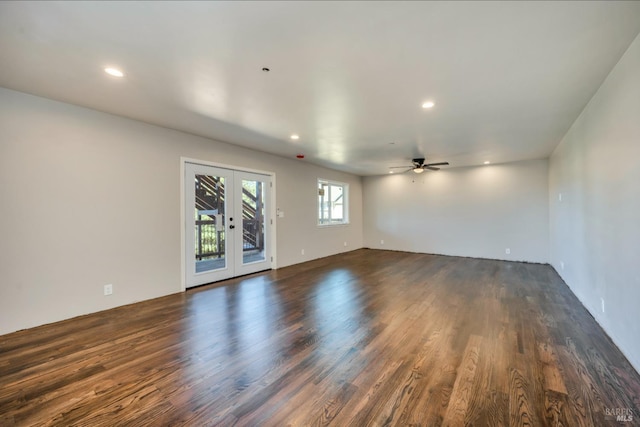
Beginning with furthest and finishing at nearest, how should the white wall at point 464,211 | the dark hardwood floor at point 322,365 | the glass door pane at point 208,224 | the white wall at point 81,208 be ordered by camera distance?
the white wall at point 464,211 < the glass door pane at point 208,224 < the white wall at point 81,208 < the dark hardwood floor at point 322,365

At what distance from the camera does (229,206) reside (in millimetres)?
5066

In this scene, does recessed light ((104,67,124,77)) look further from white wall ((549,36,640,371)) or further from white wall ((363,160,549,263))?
white wall ((363,160,549,263))

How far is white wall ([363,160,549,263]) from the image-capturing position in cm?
661

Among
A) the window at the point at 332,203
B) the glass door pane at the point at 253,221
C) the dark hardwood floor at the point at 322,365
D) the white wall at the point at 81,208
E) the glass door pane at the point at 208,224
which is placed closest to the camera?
the dark hardwood floor at the point at 322,365

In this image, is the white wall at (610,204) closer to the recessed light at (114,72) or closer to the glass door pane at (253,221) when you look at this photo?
the recessed light at (114,72)

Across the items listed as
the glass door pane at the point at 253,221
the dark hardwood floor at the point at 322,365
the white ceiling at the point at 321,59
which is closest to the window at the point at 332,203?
the glass door pane at the point at 253,221

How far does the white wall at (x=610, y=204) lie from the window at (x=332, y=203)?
17.0ft

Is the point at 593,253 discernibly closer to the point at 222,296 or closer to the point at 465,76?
the point at 465,76

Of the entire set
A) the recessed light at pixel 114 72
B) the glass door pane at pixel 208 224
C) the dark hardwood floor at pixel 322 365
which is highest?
the recessed light at pixel 114 72

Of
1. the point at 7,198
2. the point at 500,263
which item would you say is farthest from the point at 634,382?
the point at 7,198

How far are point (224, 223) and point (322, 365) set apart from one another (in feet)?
11.2

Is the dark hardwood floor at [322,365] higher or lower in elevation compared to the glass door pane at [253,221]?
lower

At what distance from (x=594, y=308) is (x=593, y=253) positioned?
65 cm

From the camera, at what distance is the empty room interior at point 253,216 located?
5.92 ft
